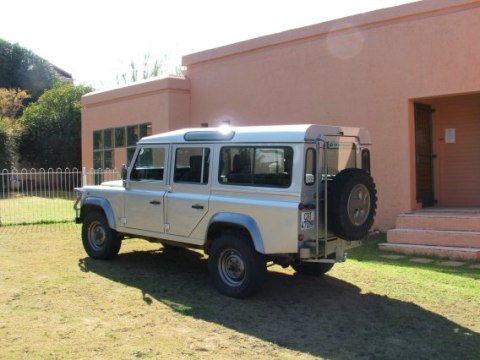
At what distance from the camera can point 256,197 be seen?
6020 mm

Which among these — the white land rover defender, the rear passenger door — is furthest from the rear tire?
the rear passenger door

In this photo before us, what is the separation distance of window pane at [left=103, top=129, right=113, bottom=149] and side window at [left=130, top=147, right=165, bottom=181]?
36.7ft

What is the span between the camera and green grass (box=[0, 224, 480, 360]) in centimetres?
469

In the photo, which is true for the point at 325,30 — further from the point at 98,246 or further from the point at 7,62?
the point at 7,62

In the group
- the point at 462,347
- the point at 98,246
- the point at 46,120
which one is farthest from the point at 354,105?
the point at 46,120

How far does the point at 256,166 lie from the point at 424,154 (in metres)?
6.08

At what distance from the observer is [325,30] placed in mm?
11695

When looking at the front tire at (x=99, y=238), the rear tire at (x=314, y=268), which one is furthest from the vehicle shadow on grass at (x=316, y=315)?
the front tire at (x=99, y=238)

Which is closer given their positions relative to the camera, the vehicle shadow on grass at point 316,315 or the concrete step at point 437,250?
the vehicle shadow on grass at point 316,315

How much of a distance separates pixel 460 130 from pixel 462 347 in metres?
7.13

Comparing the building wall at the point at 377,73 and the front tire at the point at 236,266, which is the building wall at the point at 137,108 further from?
the front tire at the point at 236,266

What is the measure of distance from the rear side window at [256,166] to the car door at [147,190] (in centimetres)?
112

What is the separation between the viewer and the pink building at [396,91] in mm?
9820

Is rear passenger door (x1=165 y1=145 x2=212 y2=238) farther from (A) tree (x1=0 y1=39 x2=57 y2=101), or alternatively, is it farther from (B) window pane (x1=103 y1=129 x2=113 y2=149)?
(A) tree (x1=0 y1=39 x2=57 y2=101)
